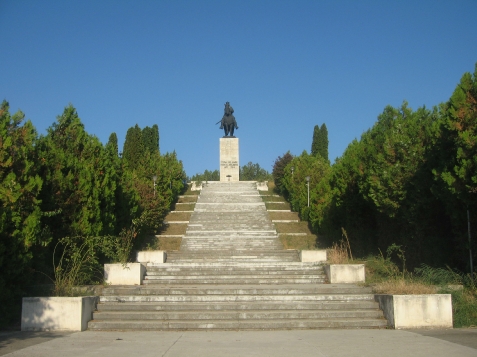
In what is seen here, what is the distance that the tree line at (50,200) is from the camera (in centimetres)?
818

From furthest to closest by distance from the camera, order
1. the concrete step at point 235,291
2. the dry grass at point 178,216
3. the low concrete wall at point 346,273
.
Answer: the dry grass at point 178,216, the low concrete wall at point 346,273, the concrete step at point 235,291

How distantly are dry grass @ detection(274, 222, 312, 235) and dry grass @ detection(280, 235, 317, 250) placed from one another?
170 centimetres

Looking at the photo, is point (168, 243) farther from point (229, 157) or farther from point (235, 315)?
point (229, 157)

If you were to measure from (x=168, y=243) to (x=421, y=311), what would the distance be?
48.4ft

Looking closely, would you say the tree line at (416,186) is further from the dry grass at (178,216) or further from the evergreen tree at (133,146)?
the evergreen tree at (133,146)

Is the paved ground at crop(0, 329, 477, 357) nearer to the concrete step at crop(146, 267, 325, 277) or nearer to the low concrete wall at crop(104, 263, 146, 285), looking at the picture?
the low concrete wall at crop(104, 263, 146, 285)

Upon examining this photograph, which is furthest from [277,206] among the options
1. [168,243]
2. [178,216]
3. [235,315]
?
[235,315]

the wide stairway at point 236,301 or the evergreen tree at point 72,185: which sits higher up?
the evergreen tree at point 72,185

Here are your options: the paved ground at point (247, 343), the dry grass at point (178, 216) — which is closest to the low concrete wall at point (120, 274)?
the paved ground at point (247, 343)

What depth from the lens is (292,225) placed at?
82.8 feet

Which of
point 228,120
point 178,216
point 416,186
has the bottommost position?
point 178,216

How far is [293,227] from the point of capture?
24.8 meters

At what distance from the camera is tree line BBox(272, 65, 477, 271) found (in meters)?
9.17

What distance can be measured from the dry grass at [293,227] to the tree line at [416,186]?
2967 mm
